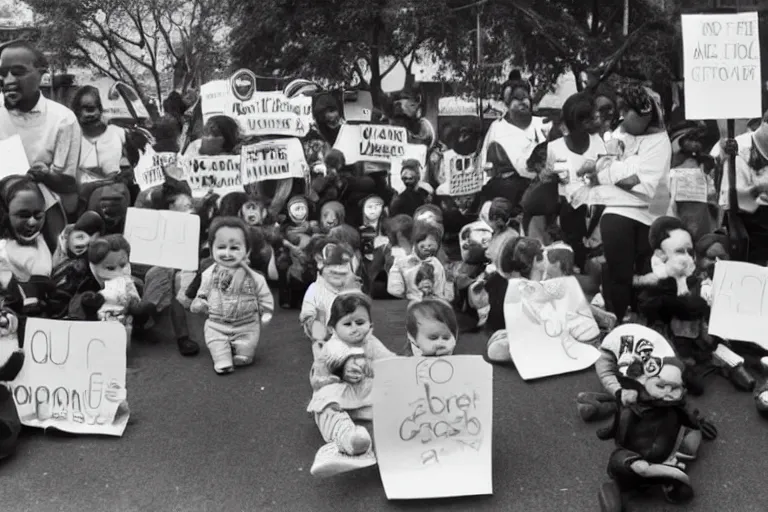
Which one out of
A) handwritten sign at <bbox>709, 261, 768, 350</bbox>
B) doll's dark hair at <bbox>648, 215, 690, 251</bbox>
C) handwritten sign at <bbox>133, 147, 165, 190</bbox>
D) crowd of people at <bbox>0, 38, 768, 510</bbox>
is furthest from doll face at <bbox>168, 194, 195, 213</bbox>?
handwritten sign at <bbox>709, 261, 768, 350</bbox>

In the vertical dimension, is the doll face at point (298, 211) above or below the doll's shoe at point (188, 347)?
above

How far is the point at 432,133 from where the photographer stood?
9.40m

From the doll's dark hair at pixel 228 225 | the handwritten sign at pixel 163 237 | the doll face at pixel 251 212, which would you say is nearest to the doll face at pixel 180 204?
the doll face at pixel 251 212

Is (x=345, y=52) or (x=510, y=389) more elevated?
(x=345, y=52)

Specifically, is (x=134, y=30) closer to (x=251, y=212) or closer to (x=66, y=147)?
(x=251, y=212)

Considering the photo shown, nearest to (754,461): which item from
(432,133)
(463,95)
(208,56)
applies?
(432,133)

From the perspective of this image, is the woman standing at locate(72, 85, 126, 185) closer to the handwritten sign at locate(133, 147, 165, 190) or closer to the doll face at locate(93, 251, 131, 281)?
the handwritten sign at locate(133, 147, 165, 190)

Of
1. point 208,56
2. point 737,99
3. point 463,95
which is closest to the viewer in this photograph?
point 737,99

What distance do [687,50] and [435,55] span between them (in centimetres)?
1202

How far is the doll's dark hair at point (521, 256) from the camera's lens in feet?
18.1

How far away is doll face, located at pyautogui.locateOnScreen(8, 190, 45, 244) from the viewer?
541cm

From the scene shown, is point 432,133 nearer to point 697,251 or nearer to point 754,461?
point 697,251

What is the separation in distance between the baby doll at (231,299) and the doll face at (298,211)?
176cm

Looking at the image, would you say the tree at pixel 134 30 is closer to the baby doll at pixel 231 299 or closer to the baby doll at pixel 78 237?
the baby doll at pixel 78 237
